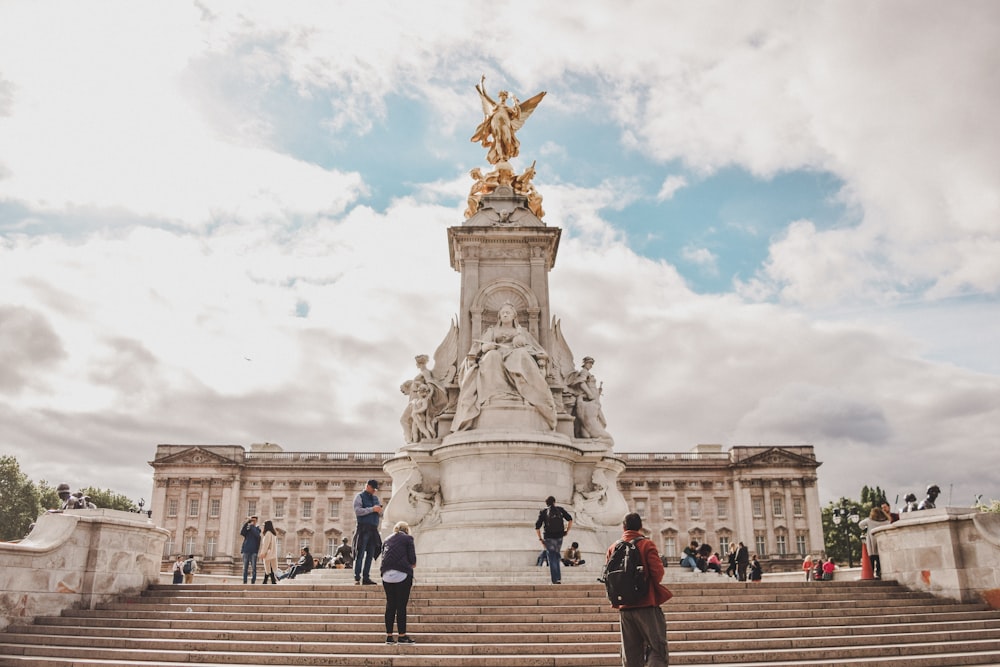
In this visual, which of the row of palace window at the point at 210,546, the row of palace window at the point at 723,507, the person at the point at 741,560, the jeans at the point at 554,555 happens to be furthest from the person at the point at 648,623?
the row of palace window at the point at 723,507

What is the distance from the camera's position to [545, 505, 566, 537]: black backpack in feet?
51.4

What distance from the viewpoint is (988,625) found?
12.4m

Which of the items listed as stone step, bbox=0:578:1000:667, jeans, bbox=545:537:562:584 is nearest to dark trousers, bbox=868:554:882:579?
stone step, bbox=0:578:1000:667

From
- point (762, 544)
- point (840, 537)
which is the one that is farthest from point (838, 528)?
point (762, 544)

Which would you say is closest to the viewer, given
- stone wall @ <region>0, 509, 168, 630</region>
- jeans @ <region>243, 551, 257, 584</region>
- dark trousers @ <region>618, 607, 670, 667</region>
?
dark trousers @ <region>618, 607, 670, 667</region>

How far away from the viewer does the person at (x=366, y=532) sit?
15602 mm

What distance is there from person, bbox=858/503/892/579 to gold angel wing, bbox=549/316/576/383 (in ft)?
30.0

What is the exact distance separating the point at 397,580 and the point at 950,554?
953 centimetres

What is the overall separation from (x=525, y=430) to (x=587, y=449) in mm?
1945

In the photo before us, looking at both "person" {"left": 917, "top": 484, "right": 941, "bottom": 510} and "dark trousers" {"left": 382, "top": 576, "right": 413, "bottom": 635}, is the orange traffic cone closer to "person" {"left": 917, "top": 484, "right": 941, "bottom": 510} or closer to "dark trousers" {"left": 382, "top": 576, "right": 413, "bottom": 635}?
"person" {"left": 917, "top": 484, "right": 941, "bottom": 510}

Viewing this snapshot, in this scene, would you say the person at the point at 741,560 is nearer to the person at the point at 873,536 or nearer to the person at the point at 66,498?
the person at the point at 873,536

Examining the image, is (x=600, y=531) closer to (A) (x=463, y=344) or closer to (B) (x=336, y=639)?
(A) (x=463, y=344)

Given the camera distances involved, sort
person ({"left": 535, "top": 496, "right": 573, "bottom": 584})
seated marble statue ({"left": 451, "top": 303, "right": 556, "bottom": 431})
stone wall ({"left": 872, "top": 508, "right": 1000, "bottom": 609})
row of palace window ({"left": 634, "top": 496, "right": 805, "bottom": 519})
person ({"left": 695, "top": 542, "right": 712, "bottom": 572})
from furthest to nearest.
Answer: row of palace window ({"left": 634, "top": 496, "right": 805, "bottom": 519}) < person ({"left": 695, "top": 542, "right": 712, "bottom": 572}) < seated marble statue ({"left": 451, "top": 303, "right": 556, "bottom": 431}) < person ({"left": 535, "top": 496, "right": 573, "bottom": 584}) < stone wall ({"left": 872, "top": 508, "right": 1000, "bottom": 609})

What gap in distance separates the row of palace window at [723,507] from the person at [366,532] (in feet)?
208
